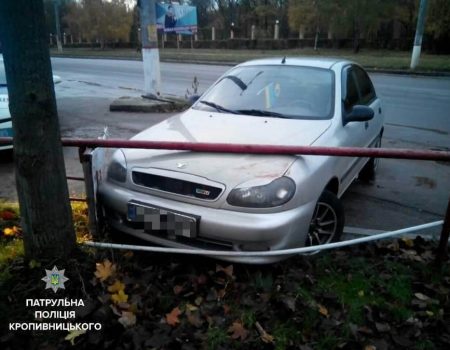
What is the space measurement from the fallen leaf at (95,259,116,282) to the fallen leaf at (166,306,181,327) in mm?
552

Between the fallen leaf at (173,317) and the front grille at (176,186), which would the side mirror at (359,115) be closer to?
the front grille at (176,186)

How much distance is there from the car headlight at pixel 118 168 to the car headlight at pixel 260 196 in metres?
0.93

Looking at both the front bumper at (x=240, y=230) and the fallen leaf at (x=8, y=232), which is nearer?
the front bumper at (x=240, y=230)

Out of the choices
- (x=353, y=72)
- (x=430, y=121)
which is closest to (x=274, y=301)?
(x=353, y=72)

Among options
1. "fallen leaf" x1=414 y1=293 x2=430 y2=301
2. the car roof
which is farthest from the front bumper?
the car roof

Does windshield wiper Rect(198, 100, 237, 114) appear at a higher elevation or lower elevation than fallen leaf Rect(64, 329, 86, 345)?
higher

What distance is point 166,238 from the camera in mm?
2898

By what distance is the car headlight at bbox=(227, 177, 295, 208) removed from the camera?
2.72 metres

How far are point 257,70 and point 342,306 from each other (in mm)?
2735

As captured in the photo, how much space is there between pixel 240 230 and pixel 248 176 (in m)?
0.38

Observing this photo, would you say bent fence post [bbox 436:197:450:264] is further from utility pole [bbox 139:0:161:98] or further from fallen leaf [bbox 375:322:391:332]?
utility pole [bbox 139:0:161:98]

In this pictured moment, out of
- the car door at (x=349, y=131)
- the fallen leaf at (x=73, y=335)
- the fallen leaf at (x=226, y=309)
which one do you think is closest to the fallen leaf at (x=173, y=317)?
the fallen leaf at (x=226, y=309)

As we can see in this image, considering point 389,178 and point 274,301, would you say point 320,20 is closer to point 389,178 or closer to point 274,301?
point 389,178

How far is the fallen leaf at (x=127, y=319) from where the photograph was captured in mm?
2418
